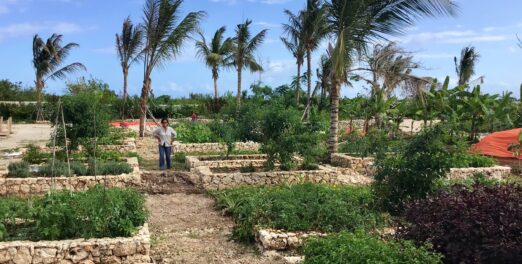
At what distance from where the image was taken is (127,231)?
6.87m

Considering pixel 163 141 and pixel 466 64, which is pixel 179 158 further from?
pixel 466 64

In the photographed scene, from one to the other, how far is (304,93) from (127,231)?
33219mm

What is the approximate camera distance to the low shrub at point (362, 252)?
5.03 metres

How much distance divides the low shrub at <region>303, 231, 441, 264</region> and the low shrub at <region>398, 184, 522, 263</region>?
251 mm

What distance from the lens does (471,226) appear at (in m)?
5.30

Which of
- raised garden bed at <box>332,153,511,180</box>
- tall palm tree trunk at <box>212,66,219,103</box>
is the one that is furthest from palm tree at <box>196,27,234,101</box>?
raised garden bed at <box>332,153,511,180</box>

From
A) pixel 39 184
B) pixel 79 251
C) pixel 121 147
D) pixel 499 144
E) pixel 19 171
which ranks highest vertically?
pixel 499 144

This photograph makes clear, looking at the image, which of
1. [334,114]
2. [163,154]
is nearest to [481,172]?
[334,114]

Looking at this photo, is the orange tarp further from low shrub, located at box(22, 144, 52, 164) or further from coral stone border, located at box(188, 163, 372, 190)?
low shrub, located at box(22, 144, 52, 164)

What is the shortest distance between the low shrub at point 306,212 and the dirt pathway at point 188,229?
14.7 inches

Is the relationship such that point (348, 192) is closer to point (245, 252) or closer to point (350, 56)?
point (245, 252)

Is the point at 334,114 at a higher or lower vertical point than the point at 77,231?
higher

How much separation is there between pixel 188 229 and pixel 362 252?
163 inches

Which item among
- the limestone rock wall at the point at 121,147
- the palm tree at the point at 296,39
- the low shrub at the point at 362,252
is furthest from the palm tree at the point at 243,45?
the low shrub at the point at 362,252
